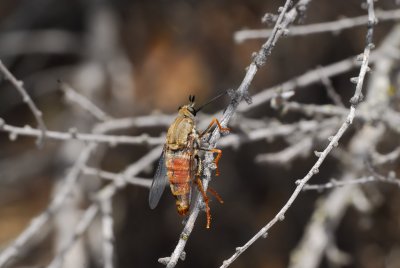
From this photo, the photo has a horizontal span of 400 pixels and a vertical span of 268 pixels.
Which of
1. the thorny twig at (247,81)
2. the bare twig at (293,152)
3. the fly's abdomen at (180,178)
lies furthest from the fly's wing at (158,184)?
the thorny twig at (247,81)

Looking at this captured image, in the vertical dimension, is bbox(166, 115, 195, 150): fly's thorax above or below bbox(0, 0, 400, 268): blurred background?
below

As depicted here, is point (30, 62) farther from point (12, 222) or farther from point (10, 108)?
point (12, 222)

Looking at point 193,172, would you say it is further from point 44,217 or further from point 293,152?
point 44,217

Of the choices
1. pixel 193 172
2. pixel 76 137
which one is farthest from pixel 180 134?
pixel 76 137

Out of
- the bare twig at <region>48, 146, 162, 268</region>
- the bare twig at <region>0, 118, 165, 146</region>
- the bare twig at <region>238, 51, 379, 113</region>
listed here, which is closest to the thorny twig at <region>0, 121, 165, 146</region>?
the bare twig at <region>0, 118, 165, 146</region>

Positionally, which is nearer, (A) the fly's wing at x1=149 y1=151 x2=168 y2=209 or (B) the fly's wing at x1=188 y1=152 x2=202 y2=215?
(B) the fly's wing at x1=188 y1=152 x2=202 y2=215

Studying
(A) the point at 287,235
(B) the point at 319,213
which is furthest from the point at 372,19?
(A) the point at 287,235

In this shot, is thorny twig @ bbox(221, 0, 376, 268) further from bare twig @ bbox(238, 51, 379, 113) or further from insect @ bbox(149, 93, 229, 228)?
bare twig @ bbox(238, 51, 379, 113)
